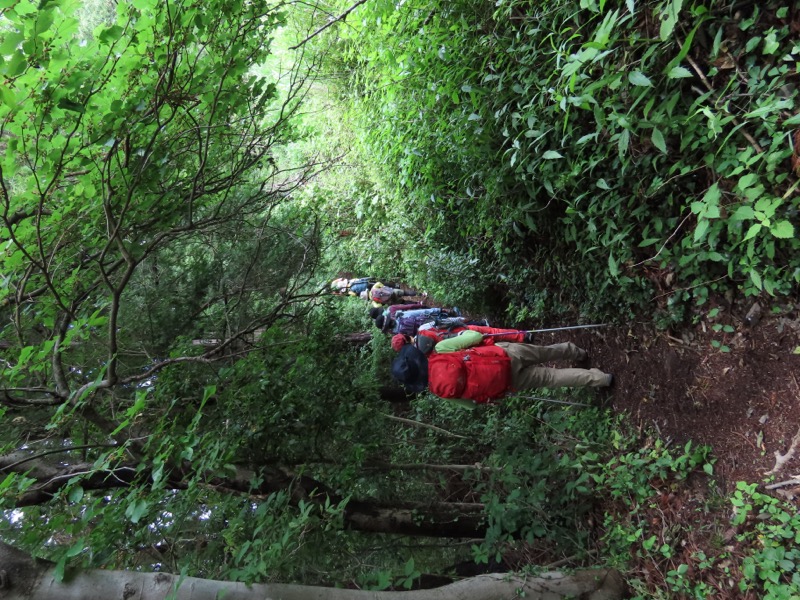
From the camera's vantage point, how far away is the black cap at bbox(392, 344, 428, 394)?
4.71 meters

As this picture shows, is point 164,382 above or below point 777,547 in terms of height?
above

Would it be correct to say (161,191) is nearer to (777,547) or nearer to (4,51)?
(4,51)

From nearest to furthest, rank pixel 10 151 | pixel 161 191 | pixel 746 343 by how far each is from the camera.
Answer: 1. pixel 10 151
2. pixel 746 343
3. pixel 161 191

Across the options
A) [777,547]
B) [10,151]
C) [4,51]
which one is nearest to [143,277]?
[10,151]

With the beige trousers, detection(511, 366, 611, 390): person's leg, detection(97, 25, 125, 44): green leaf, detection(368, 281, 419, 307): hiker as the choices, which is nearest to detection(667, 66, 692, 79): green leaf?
the beige trousers

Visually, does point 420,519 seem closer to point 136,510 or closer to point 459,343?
point 459,343

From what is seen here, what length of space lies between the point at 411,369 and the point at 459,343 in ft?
2.04

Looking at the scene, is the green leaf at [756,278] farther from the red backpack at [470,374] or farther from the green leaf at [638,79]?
the red backpack at [470,374]

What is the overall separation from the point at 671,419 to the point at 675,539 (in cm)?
107

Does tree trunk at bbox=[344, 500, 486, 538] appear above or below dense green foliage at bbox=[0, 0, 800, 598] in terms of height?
below

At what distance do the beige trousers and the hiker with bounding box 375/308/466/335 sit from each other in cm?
178

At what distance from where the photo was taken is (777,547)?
10.5 ft

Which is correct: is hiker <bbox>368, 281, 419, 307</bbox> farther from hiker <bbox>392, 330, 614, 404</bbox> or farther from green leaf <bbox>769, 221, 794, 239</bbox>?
green leaf <bbox>769, 221, 794, 239</bbox>

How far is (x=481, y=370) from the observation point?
4715 millimetres
